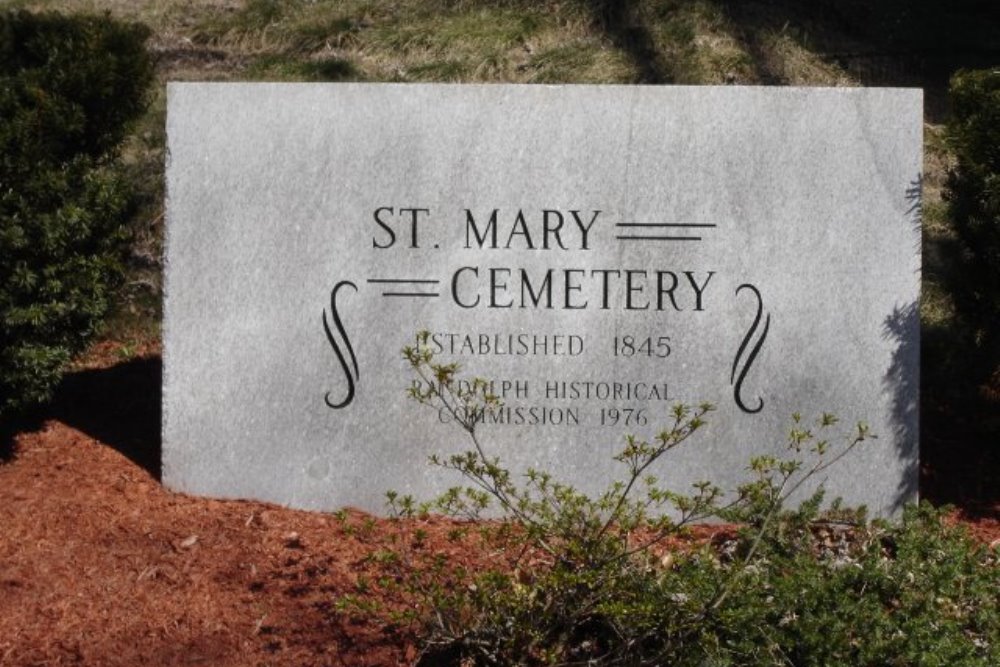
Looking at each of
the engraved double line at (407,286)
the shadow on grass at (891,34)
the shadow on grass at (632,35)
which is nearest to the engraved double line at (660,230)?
the engraved double line at (407,286)

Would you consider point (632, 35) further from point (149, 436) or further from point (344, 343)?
point (149, 436)

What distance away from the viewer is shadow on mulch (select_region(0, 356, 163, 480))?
20.9 ft

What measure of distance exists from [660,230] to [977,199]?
1.30 metres

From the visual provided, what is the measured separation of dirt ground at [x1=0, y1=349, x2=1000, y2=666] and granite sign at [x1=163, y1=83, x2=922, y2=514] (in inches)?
16.4

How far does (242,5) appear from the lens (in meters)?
10.3

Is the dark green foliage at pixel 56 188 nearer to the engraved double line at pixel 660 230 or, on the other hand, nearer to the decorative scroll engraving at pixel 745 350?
the engraved double line at pixel 660 230

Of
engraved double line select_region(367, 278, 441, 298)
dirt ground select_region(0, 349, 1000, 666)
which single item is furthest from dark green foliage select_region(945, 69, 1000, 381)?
engraved double line select_region(367, 278, 441, 298)

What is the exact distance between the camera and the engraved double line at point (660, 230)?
5859mm

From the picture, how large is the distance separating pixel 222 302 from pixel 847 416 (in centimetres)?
261

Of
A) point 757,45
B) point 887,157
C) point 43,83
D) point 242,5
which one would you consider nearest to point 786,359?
point 887,157

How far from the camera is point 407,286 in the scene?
5.92m

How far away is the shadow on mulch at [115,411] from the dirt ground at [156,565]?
18 mm

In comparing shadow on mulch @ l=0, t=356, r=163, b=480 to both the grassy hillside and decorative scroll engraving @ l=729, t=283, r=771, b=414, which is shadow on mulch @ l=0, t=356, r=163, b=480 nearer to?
the grassy hillside

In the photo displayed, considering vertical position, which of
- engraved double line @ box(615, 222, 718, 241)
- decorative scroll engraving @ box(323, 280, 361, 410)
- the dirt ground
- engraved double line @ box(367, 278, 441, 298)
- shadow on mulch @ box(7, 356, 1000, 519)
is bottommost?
the dirt ground
